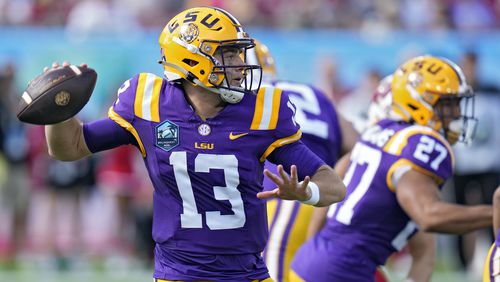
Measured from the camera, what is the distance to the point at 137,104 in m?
4.45

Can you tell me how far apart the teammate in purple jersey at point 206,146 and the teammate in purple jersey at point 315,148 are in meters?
1.48

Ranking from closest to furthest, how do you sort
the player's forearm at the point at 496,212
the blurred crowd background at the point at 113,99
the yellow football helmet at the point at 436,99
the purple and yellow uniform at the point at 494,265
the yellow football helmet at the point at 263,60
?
the purple and yellow uniform at the point at 494,265, the player's forearm at the point at 496,212, the yellow football helmet at the point at 436,99, the yellow football helmet at the point at 263,60, the blurred crowd background at the point at 113,99

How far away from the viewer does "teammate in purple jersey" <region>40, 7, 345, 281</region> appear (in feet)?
14.4

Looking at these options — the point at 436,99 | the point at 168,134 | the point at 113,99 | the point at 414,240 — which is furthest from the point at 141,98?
the point at 113,99

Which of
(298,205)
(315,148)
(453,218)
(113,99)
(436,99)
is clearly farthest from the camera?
(113,99)

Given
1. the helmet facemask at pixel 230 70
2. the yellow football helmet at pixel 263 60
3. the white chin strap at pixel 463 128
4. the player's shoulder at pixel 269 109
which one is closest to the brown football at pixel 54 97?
the helmet facemask at pixel 230 70

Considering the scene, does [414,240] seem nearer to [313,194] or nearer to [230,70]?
[313,194]

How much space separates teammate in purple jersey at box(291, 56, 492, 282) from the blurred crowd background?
14.7 feet

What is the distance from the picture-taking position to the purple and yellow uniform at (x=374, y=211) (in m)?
5.29

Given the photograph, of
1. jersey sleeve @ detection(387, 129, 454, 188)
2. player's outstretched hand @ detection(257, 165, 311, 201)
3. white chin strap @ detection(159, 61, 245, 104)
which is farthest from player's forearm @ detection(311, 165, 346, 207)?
jersey sleeve @ detection(387, 129, 454, 188)

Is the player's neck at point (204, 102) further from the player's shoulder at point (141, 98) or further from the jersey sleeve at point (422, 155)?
the jersey sleeve at point (422, 155)

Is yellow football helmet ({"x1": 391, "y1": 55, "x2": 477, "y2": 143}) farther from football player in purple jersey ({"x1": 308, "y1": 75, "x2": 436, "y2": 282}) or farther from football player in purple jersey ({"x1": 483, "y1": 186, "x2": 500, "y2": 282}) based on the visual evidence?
football player in purple jersey ({"x1": 483, "y1": 186, "x2": 500, "y2": 282})

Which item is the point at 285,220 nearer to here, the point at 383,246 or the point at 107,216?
the point at 383,246

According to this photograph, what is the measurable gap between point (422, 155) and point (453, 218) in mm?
355
